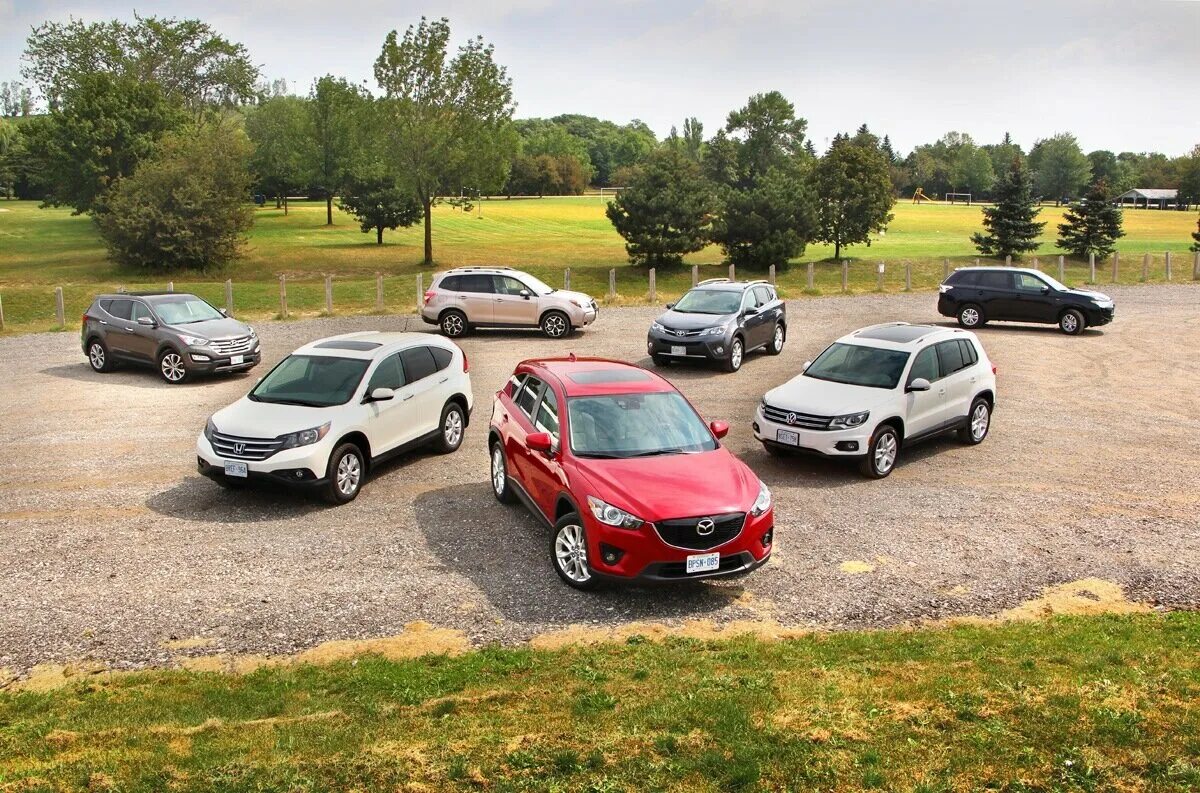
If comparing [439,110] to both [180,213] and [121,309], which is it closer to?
[180,213]

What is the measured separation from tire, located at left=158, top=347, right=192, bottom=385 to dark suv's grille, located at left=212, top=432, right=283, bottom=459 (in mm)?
8470

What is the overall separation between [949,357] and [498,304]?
496 inches

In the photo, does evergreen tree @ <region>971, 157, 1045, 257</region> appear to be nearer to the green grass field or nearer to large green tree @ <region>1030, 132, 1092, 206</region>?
the green grass field

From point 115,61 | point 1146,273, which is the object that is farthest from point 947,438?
point 115,61

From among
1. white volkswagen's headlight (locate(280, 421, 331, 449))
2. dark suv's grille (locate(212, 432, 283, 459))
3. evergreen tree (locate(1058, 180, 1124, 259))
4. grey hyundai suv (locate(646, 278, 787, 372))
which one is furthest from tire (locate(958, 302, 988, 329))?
evergreen tree (locate(1058, 180, 1124, 259))

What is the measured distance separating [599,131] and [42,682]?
595 ft

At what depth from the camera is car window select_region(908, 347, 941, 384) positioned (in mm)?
12766

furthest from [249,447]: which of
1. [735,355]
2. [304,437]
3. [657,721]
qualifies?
[735,355]

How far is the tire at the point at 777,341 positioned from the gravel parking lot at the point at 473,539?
465 cm

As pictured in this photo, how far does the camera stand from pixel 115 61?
68875mm

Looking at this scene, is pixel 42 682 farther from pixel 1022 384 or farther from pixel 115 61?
pixel 115 61

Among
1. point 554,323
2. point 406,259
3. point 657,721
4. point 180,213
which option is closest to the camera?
point 657,721

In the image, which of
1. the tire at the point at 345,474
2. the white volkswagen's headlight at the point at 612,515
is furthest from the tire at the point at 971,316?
the white volkswagen's headlight at the point at 612,515

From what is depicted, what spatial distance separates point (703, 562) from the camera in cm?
808
